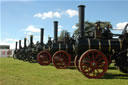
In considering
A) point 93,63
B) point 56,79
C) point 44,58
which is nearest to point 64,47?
point 44,58

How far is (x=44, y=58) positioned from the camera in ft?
44.3

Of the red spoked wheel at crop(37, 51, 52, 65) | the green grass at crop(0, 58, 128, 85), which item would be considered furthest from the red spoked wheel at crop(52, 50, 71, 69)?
the green grass at crop(0, 58, 128, 85)

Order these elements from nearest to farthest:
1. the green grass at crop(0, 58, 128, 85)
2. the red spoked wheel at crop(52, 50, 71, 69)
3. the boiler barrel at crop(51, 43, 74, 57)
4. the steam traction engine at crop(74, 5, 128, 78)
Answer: the green grass at crop(0, 58, 128, 85) → the steam traction engine at crop(74, 5, 128, 78) → the red spoked wheel at crop(52, 50, 71, 69) → the boiler barrel at crop(51, 43, 74, 57)

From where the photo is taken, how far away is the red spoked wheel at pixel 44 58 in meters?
13.3

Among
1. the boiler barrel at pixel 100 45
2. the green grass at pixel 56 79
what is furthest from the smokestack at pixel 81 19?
the green grass at pixel 56 79

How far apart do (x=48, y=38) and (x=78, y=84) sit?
34.1 feet

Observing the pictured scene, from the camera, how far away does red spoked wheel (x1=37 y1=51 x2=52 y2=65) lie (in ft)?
43.7

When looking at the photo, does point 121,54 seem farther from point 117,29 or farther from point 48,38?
point 48,38

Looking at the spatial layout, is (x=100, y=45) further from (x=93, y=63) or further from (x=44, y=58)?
(x=44, y=58)

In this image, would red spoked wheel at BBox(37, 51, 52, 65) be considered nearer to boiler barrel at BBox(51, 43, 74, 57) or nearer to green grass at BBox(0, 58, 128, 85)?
boiler barrel at BBox(51, 43, 74, 57)

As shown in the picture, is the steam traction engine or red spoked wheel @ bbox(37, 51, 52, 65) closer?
the steam traction engine

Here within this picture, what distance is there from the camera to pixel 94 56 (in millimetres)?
7367

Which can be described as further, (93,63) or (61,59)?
(61,59)

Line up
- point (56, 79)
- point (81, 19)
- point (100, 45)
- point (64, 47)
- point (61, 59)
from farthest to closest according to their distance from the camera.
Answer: point (64, 47) < point (61, 59) < point (81, 19) < point (100, 45) < point (56, 79)
